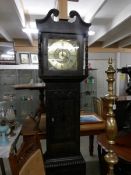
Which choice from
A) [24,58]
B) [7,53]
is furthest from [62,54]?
[24,58]

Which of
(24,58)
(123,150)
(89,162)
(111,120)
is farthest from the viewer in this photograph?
(24,58)

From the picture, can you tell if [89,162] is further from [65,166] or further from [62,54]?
[62,54]

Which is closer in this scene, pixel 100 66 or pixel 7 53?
pixel 7 53

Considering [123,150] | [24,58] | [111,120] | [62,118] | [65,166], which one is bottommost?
[65,166]

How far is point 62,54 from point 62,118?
605mm

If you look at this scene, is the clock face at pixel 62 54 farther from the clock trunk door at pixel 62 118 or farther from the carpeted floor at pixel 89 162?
the carpeted floor at pixel 89 162

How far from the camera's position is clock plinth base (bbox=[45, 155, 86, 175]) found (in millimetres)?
1878

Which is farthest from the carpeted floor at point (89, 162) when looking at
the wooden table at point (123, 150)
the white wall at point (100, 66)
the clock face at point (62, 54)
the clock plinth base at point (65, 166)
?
the white wall at point (100, 66)

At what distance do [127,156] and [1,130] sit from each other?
113 centimetres

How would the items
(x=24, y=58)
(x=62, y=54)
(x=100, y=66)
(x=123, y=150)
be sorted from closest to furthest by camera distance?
(x=123, y=150)
(x=62, y=54)
(x=24, y=58)
(x=100, y=66)

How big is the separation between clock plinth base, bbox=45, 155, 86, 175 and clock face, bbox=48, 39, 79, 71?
888 millimetres

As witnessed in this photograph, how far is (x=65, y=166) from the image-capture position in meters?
1.90

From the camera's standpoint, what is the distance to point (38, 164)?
128 cm

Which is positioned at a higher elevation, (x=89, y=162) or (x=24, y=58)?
(x=24, y=58)
